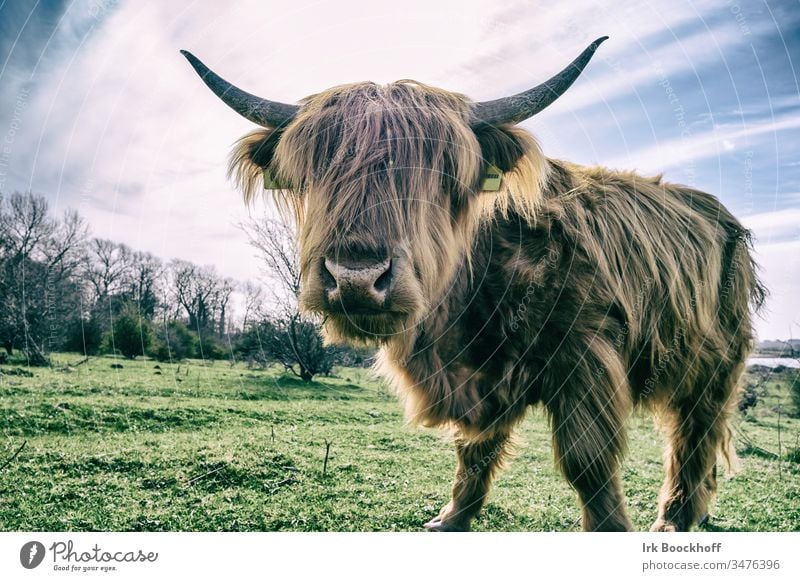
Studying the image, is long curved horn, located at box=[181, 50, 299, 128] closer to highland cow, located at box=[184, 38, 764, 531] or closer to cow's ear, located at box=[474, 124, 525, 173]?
highland cow, located at box=[184, 38, 764, 531]

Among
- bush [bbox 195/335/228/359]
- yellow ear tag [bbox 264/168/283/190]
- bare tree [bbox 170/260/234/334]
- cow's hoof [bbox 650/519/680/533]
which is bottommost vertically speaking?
cow's hoof [bbox 650/519/680/533]

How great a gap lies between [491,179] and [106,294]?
3.65m

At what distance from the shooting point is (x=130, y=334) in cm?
615

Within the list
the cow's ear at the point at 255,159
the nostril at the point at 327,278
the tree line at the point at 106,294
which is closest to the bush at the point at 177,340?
the tree line at the point at 106,294

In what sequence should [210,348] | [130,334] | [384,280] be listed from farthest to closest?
[210,348] < [130,334] < [384,280]

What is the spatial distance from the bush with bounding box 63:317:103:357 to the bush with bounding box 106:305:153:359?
14 cm

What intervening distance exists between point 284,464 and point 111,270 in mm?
2230

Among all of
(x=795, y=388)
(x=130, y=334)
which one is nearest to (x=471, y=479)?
(x=130, y=334)

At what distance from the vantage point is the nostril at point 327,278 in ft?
7.57

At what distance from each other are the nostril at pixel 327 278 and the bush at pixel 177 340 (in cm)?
380

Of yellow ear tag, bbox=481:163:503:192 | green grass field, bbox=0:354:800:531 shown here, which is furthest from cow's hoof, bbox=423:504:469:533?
yellow ear tag, bbox=481:163:503:192

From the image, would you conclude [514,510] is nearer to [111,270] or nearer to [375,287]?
[375,287]

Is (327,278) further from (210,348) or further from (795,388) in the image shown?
(795,388)

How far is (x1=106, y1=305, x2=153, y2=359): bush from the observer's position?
558cm
